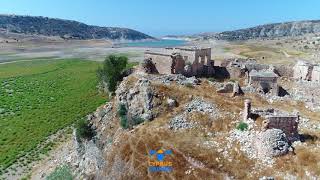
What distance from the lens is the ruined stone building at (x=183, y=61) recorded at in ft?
165

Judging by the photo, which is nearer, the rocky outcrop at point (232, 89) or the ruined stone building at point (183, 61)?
the rocky outcrop at point (232, 89)

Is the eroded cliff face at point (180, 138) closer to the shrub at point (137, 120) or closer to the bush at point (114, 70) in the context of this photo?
the shrub at point (137, 120)

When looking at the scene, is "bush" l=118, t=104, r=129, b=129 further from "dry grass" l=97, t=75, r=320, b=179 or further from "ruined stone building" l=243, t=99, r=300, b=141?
"ruined stone building" l=243, t=99, r=300, b=141

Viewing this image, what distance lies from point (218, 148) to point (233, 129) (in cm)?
287

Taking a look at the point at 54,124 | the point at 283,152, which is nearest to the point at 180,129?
the point at 283,152

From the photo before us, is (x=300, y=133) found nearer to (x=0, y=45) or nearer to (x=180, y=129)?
(x=180, y=129)

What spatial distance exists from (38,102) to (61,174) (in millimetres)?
37868

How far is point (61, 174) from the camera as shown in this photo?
148 ft

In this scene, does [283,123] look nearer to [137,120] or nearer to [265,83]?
[265,83]

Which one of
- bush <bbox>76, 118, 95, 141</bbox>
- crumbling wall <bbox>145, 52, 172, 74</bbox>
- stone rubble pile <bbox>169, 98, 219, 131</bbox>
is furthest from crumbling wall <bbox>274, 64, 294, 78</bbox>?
bush <bbox>76, 118, 95, 141</bbox>

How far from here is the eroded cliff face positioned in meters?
33.7

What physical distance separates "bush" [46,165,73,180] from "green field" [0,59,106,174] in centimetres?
800

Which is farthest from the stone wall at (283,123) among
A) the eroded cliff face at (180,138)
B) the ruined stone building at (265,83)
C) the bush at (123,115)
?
the bush at (123,115)

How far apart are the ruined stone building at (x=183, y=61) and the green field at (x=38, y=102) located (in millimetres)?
20677
